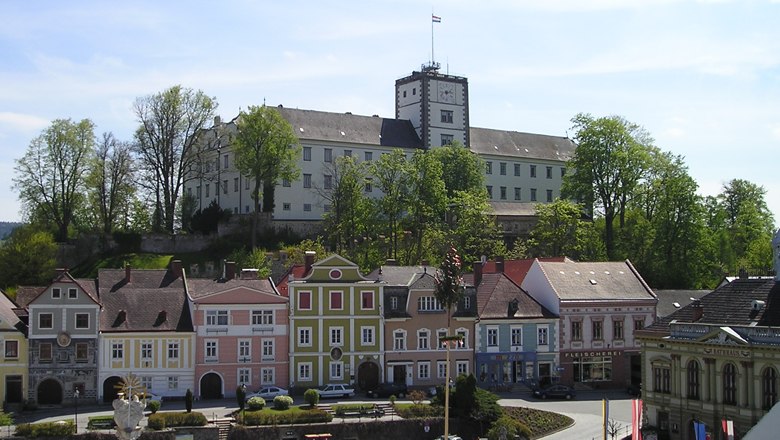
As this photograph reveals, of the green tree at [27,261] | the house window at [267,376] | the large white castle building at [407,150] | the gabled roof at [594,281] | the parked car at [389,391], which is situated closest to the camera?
→ the parked car at [389,391]

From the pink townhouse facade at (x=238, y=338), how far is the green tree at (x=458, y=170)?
4180 cm

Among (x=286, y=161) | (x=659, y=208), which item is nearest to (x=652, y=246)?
(x=659, y=208)

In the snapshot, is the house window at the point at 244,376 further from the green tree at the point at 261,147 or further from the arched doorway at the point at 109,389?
the green tree at the point at 261,147

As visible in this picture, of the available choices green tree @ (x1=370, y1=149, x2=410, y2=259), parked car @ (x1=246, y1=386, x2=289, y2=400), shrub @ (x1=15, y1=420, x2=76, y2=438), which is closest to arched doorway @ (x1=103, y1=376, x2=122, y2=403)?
parked car @ (x1=246, y1=386, x2=289, y2=400)

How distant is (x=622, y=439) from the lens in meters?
44.2

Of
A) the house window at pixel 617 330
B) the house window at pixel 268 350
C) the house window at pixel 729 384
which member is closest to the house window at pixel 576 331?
the house window at pixel 617 330

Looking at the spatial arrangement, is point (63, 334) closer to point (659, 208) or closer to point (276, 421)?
point (276, 421)

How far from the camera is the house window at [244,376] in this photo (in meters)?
56.1

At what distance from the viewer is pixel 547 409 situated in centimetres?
5225

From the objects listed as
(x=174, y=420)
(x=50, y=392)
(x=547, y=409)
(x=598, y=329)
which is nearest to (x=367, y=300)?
(x=547, y=409)

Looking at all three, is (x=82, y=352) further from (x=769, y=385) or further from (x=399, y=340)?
(x=769, y=385)

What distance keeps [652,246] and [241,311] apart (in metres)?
42.2

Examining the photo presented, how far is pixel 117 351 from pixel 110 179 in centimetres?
3661

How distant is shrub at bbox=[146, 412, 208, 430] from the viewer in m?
45.4
